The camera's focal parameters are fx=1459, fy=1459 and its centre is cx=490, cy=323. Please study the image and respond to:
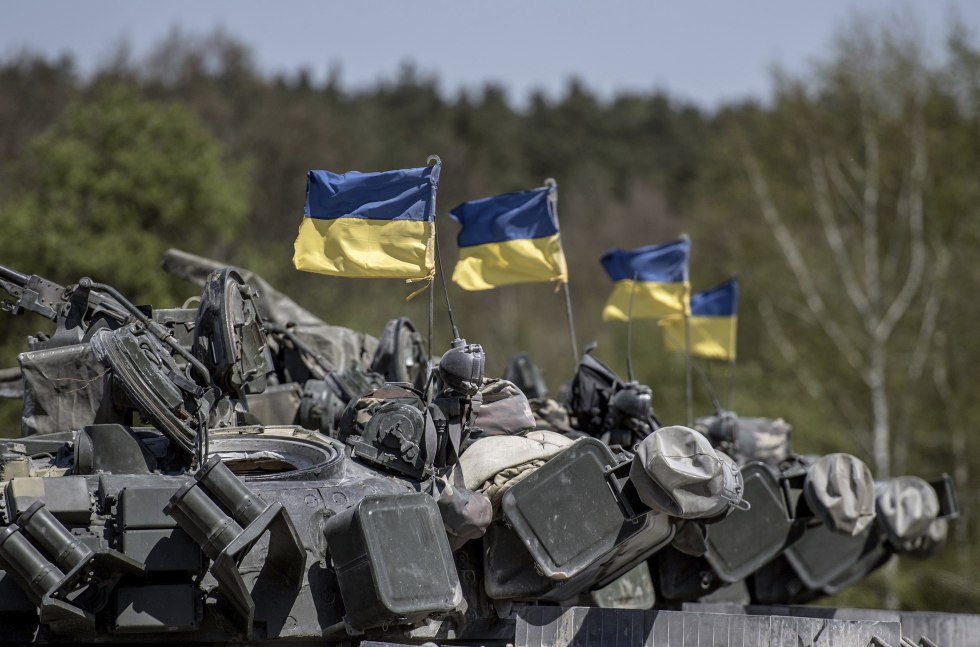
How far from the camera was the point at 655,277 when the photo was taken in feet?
54.5

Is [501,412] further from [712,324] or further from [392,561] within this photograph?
[712,324]

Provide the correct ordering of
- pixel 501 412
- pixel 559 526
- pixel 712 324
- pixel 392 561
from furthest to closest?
1. pixel 712 324
2. pixel 501 412
3. pixel 559 526
4. pixel 392 561

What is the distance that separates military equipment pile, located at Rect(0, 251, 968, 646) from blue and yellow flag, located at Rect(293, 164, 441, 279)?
4.03 feet

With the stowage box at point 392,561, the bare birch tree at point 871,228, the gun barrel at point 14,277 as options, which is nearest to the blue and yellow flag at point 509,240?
the gun barrel at point 14,277

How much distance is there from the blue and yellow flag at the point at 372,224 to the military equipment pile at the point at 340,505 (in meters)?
1.23

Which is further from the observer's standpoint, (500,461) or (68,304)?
(68,304)

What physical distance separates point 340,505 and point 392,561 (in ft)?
2.96

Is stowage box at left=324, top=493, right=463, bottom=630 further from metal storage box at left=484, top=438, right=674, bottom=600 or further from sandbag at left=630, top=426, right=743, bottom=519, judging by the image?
sandbag at left=630, top=426, right=743, bottom=519

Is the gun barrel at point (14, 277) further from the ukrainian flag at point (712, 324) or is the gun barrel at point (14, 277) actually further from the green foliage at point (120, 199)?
the green foliage at point (120, 199)

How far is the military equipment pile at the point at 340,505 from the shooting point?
8641mm

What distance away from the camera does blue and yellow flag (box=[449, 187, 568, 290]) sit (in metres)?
14.3

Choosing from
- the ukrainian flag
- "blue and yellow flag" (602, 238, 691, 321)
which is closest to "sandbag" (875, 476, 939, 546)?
"blue and yellow flag" (602, 238, 691, 321)

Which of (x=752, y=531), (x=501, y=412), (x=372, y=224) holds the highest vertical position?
(x=372, y=224)

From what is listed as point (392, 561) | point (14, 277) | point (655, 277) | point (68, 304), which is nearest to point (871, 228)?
point (655, 277)
